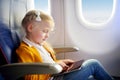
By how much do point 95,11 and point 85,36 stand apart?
31cm

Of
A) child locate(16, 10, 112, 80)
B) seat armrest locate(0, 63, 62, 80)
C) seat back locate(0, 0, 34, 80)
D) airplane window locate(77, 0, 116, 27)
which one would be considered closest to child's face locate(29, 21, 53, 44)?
child locate(16, 10, 112, 80)

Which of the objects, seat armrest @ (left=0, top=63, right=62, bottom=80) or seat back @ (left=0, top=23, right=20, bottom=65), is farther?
seat back @ (left=0, top=23, right=20, bottom=65)

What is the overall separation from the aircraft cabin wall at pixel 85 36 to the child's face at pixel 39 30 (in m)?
0.99

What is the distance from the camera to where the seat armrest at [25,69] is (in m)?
1.02

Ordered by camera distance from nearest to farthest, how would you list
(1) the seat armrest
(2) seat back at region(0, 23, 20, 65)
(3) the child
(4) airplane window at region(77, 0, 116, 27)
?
1. (1) the seat armrest
2. (2) seat back at region(0, 23, 20, 65)
3. (3) the child
4. (4) airplane window at region(77, 0, 116, 27)

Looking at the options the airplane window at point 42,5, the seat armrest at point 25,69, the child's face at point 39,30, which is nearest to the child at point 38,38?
the child's face at point 39,30

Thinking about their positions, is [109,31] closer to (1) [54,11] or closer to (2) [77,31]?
(2) [77,31]

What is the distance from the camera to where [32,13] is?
4.72 feet

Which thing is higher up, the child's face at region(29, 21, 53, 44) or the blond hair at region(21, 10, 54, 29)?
the blond hair at region(21, 10, 54, 29)

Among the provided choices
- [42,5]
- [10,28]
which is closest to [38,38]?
[10,28]

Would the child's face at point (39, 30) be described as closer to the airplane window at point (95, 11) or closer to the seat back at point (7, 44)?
the seat back at point (7, 44)

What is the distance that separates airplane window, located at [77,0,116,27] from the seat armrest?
4.59ft

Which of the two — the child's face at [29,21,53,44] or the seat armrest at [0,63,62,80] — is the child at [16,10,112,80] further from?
the seat armrest at [0,63,62,80]

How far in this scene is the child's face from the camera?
4.65ft
